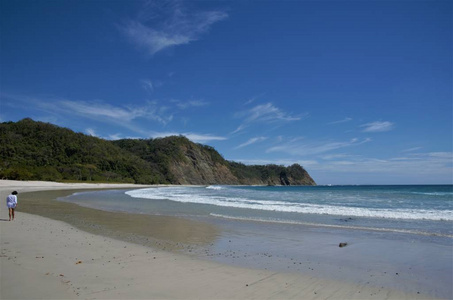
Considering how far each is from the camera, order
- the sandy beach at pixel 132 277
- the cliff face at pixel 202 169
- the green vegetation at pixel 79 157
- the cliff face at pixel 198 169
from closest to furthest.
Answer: the sandy beach at pixel 132 277 < the green vegetation at pixel 79 157 < the cliff face at pixel 198 169 < the cliff face at pixel 202 169

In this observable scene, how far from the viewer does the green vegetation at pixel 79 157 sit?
251 ft

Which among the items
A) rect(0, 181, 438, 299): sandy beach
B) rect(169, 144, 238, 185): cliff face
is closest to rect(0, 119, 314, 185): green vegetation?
rect(169, 144, 238, 185): cliff face

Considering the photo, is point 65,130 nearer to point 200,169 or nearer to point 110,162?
point 110,162

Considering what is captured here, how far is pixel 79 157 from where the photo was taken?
9525 centimetres

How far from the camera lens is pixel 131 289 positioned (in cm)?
480

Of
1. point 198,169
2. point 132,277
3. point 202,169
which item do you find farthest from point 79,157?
point 132,277

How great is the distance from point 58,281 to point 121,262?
1.58m

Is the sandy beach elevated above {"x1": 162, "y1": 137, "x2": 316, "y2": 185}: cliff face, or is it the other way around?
{"x1": 162, "y1": 137, "x2": 316, "y2": 185}: cliff face

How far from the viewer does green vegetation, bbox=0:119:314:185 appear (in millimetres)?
76644

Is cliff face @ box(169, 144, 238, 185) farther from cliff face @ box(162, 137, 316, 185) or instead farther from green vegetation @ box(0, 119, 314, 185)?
green vegetation @ box(0, 119, 314, 185)

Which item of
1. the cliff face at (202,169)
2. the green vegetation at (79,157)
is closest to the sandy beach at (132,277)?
the green vegetation at (79,157)

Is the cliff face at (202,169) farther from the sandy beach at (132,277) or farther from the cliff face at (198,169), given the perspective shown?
the sandy beach at (132,277)

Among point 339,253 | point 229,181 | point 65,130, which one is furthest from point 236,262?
point 229,181

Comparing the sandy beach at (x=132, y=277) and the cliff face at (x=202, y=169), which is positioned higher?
the cliff face at (x=202, y=169)
